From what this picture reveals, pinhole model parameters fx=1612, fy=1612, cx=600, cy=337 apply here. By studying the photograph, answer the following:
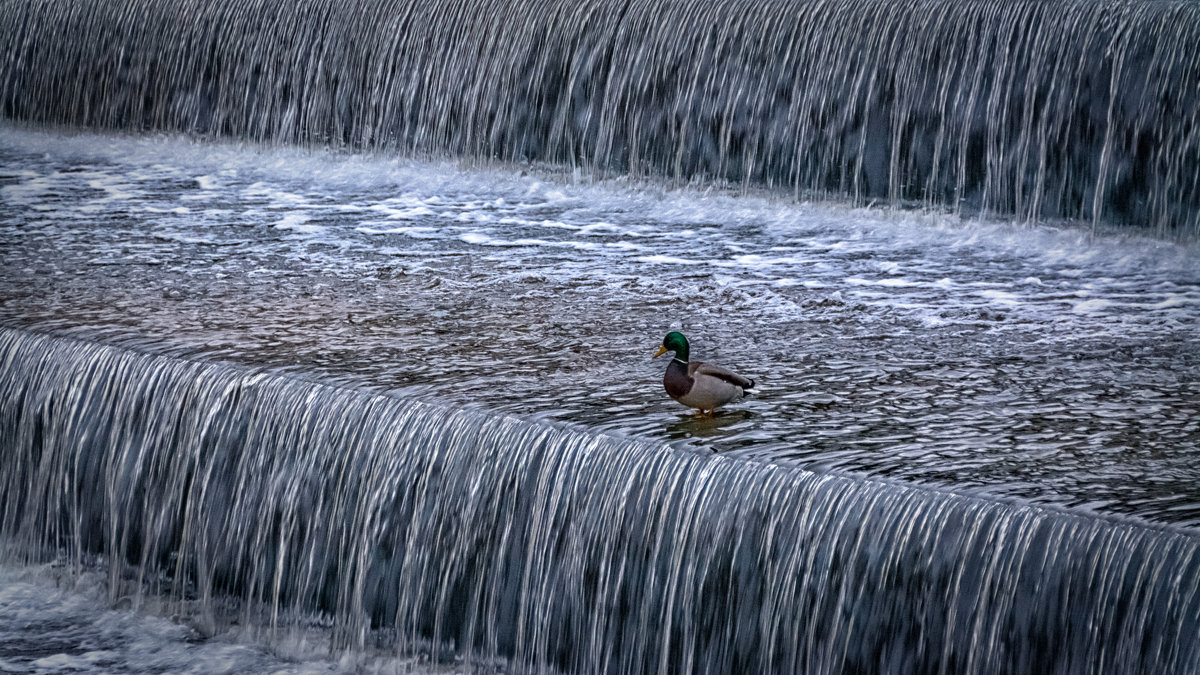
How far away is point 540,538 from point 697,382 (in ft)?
2.03

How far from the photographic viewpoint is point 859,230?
779 centimetres

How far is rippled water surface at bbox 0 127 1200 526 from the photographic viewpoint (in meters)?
4.48

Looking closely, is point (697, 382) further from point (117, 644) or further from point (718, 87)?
point (718, 87)

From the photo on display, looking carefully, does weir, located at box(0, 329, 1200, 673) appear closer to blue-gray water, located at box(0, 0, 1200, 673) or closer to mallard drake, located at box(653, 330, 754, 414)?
blue-gray water, located at box(0, 0, 1200, 673)

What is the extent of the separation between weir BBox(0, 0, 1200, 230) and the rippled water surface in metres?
0.24

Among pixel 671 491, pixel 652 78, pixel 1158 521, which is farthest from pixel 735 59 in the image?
pixel 1158 521

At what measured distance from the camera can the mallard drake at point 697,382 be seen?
4496 mm

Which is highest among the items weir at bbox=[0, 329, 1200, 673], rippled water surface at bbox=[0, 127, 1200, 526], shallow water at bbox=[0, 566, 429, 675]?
rippled water surface at bbox=[0, 127, 1200, 526]

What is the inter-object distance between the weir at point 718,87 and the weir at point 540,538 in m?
4.02

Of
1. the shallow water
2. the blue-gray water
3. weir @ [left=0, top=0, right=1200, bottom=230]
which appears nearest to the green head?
the blue-gray water

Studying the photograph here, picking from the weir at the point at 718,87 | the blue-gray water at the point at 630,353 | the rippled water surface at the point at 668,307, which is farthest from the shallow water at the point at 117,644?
the weir at the point at 718,87

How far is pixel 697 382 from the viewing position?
14.7ft

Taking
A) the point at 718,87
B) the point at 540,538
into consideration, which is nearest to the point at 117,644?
the point at 540,538

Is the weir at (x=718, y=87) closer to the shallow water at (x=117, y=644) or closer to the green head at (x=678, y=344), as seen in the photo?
the green head at (x=678, y=344)
